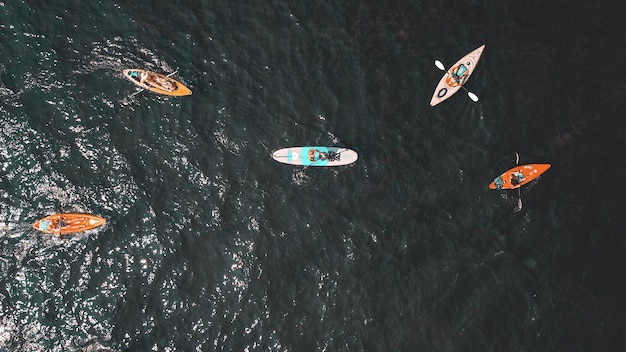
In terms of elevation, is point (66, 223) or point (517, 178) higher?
point (66, 223)

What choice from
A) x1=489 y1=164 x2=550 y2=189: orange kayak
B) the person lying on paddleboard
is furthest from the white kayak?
the person lying on paddleboard

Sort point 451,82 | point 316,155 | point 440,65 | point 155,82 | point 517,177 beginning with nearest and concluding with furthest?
point 517,177 → point 316,155 → point 155,82 → point 451,82 → point 440,65

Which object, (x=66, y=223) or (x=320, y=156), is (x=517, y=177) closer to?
(x=320, y=156)

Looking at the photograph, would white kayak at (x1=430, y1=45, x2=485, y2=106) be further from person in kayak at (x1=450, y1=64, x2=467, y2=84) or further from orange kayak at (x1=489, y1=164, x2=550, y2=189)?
orange kayak at (x1=489, y1=164, x2=550, y2=189)

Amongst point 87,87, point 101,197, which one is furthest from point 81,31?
point 101,197

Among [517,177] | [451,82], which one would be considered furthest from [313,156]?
[517,177]

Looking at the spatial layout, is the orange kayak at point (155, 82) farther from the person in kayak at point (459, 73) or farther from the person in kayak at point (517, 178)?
the person in kayak at point (517, 178)

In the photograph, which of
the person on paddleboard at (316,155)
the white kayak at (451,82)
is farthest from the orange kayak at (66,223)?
the white kayak at (451,82)

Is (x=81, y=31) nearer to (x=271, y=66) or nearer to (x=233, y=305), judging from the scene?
(x=271, y=66)
